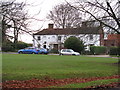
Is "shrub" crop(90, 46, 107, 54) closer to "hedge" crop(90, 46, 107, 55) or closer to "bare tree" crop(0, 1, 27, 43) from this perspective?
"hedge" crop(90, 46, 107, 55)

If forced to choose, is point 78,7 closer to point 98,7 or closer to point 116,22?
point 98,7

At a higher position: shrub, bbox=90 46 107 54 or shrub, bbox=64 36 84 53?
shrub, bbox=64 36 84 53

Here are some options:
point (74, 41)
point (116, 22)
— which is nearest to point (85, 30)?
point (116, 22)

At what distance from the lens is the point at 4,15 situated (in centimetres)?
930

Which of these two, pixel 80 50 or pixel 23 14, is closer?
pixel 23 14

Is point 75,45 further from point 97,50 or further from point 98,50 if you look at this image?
point 98,50

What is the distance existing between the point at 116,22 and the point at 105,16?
1215 mm

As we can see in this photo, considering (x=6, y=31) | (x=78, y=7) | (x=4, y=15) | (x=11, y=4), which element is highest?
(x=78, y=7)

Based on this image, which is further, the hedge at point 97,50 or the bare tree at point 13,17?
the hedge at point 97,50

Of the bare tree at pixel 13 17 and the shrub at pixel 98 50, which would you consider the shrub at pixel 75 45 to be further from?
the bare tree at pixel 13 17

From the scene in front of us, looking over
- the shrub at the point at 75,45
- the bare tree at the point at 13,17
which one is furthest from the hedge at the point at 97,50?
the bare tree at the point at 13,17

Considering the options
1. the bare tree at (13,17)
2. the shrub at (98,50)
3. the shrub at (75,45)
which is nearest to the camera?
the bare tree at (13,17)

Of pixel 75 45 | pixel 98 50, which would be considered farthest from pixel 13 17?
pixel 98 50

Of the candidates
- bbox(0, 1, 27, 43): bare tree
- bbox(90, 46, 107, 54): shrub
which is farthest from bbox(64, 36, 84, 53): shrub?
bbox(0, 1, 27, 43): bare tree
